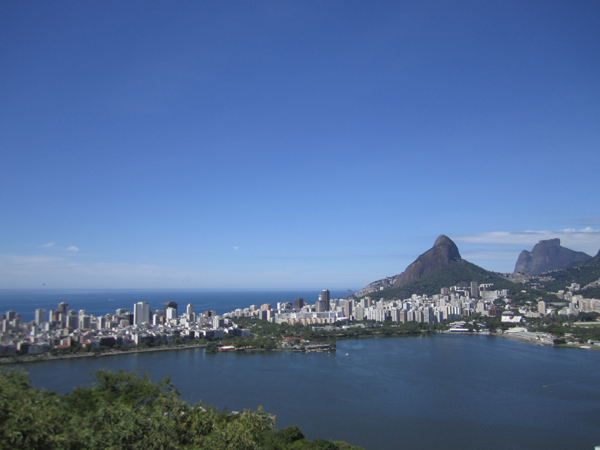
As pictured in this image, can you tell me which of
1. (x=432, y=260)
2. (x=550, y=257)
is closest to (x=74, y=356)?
(x=432, y=260)

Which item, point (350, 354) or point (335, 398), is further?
point (350, 354)

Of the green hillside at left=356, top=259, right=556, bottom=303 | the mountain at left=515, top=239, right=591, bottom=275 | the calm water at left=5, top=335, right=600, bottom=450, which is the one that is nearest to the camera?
the calm water at left=5, top=335, right=600, bottom=450

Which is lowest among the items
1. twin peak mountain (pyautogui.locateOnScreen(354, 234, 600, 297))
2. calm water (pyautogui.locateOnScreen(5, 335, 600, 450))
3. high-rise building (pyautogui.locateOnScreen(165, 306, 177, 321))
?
calm water (pyautogui.locateOnScreen(5, 335, 600, 450))

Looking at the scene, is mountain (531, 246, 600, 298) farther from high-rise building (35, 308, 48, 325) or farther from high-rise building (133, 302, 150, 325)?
high-rise building (35, 308, 48, 325)

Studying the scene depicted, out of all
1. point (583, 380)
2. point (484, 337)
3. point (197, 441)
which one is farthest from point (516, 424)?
point (484, 337)

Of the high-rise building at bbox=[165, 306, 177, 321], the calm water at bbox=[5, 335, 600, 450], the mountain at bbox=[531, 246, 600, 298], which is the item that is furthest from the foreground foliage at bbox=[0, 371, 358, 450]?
the mountain at bbox=[531, 246, 600, 298]

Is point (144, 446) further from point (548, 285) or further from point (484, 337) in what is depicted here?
point (548, 285)

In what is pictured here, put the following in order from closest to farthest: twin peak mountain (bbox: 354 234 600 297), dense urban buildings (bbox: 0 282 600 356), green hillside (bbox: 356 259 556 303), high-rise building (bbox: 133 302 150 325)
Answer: dense urban buildings (bbox: 0 282 600 356) → high-rise building (bbox: 133 302 150 325) → green hillside (bbox: 356 259 556 303) → twin peak mountain (bbox: 354 234 600 297)
